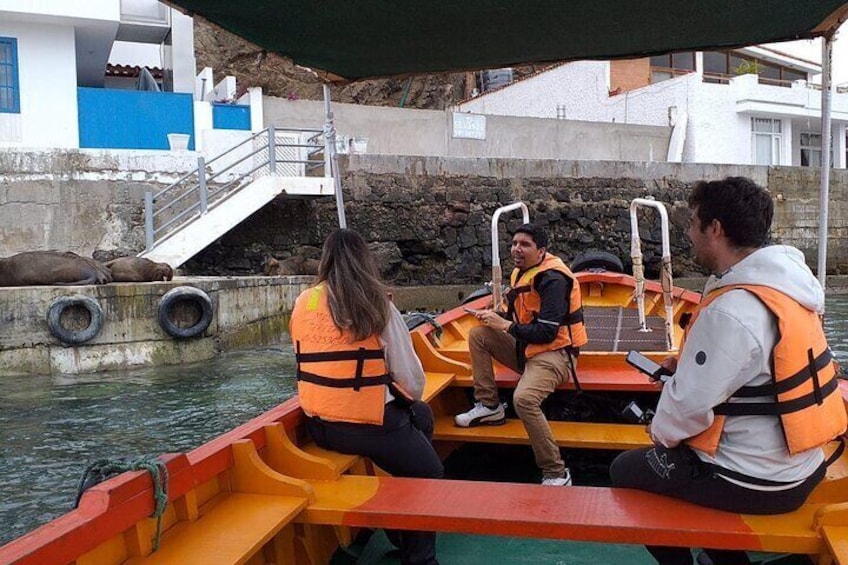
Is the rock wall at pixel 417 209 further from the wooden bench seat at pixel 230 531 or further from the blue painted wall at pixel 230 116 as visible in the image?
the wooden bench seat at pixel 230 531

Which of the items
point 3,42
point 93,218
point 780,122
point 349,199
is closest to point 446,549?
point 93,218

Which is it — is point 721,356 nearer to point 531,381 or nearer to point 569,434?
point 531,381

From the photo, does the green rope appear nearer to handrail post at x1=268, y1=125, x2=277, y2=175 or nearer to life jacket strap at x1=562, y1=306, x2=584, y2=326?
life jacket strap at x1=562, y1=306, x2=584, y2=326

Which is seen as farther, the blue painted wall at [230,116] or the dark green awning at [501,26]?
the blue painted wall at [230,116]

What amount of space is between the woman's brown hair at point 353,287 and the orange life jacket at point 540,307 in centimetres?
127

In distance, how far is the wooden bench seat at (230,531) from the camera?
2.38 m

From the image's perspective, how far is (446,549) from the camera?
11.4ft

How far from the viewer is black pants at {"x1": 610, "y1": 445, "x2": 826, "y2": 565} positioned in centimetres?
244

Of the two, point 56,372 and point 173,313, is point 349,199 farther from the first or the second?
point 56,372

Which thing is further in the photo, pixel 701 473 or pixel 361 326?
pixel 361 326

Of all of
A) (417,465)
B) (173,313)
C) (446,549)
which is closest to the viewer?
(417,465)

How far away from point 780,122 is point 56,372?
2476cm

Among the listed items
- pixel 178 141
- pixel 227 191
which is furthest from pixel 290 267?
pixel 178 141

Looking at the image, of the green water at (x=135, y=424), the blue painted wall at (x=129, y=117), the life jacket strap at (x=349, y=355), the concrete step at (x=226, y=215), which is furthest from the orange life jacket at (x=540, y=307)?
the blue painted wall at (x=129, y=117)
